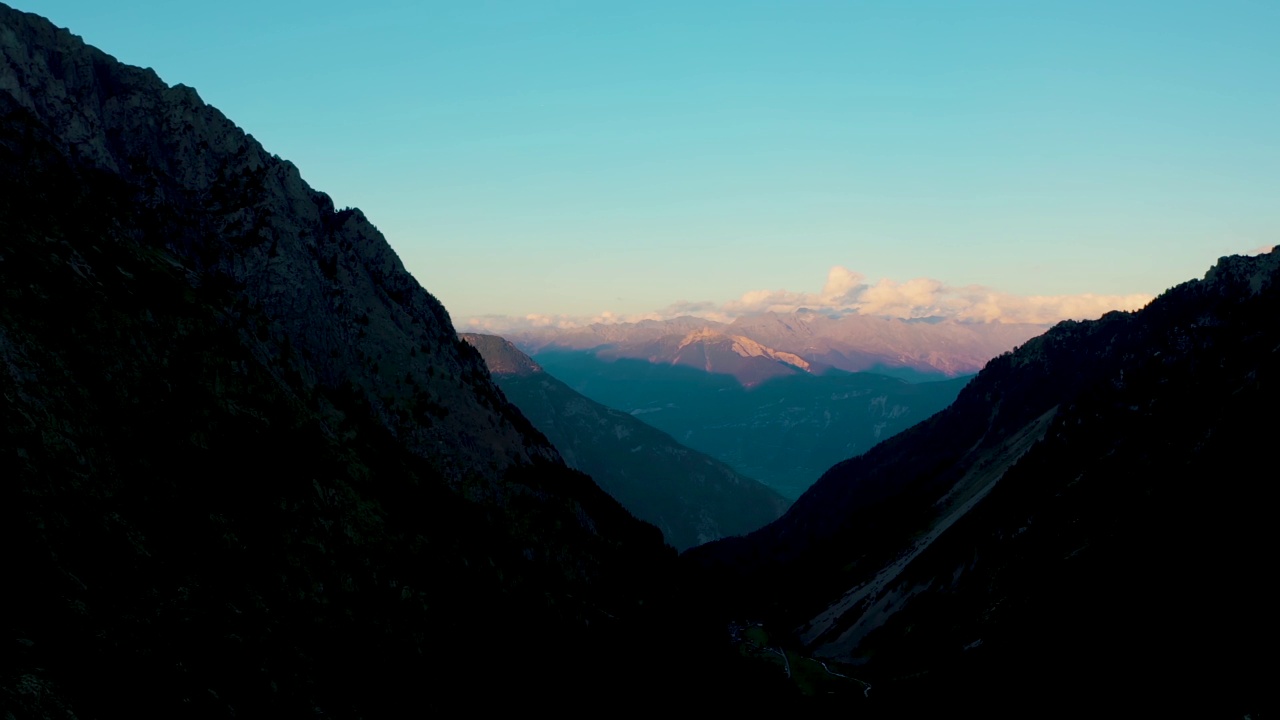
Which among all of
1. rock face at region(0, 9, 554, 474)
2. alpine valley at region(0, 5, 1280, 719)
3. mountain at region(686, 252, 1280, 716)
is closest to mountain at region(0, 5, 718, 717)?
alpine valley at region(0, 5, 1280, 719)

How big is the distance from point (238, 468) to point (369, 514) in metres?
17.8

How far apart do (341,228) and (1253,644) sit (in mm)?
154908

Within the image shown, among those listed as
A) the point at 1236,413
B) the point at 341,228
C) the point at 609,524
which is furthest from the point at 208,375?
the point at 1236,413

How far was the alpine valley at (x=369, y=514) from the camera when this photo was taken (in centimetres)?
4700

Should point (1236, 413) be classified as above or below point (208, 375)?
below

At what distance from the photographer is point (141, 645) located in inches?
1661

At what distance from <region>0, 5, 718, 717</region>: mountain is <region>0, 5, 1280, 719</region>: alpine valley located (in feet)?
1.04

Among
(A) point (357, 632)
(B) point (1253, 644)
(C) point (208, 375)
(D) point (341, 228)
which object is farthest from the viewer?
(D) point (341, 228)

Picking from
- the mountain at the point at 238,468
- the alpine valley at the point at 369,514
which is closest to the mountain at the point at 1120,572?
the alpine valley at the point at 369,514

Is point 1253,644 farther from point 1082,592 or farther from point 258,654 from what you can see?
point 258,654

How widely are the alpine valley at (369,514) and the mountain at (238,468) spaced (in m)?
0.32

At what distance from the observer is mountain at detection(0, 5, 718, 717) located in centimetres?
4406

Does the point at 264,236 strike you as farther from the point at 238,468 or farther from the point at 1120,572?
the point at 1120,572

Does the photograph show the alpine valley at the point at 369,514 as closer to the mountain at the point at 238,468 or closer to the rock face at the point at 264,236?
the mountain at the point at 238,468
